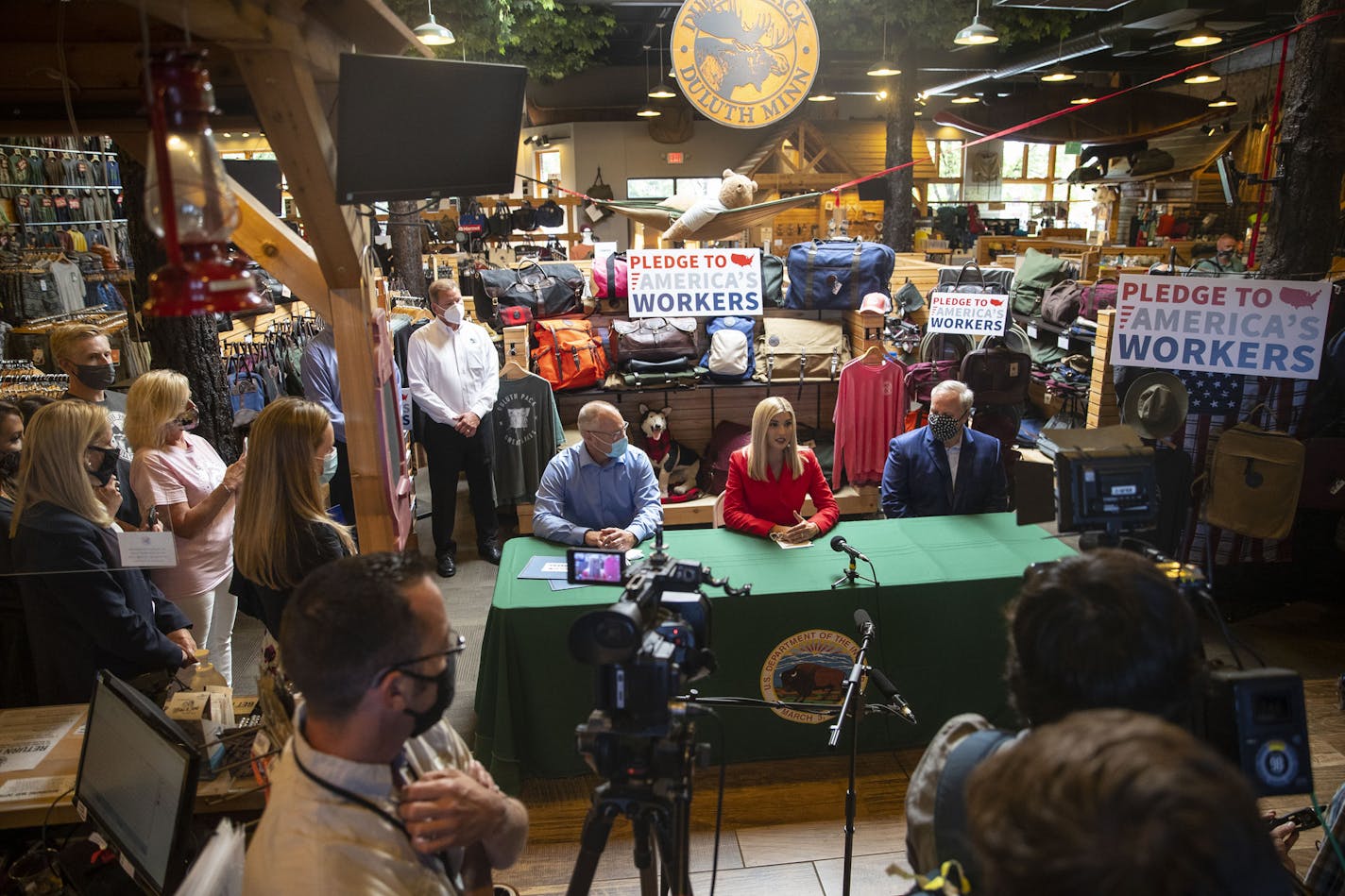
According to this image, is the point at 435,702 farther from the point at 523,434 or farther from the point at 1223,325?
the point at 523,434

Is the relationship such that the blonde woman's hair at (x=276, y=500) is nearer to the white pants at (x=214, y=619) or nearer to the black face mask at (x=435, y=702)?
the white pants at (x=214, y=619)

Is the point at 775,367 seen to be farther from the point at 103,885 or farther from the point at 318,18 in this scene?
the point at 103,885

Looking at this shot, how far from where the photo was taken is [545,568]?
340 centimetres

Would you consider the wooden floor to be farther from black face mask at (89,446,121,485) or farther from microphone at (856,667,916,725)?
black face mask at (89,446,121,485)

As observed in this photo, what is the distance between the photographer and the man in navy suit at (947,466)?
4.09 metres

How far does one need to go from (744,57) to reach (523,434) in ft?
8.43

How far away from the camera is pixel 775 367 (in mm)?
6160

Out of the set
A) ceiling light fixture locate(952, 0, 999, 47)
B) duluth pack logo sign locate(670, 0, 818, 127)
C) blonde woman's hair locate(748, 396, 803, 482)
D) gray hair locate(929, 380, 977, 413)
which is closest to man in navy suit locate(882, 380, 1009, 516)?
gray hair locate(929, 380, 977, 413)

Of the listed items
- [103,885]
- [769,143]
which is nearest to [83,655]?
[103,885]

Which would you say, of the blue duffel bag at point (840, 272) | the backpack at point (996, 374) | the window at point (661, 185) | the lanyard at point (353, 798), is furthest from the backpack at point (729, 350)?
the window at point (661, 185)

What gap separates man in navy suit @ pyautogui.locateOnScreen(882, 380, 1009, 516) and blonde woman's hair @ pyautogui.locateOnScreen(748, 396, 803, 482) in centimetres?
57

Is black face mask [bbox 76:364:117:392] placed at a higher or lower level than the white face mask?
lower

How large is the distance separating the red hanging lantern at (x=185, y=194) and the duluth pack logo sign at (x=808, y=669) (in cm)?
239

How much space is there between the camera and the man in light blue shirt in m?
3.76
